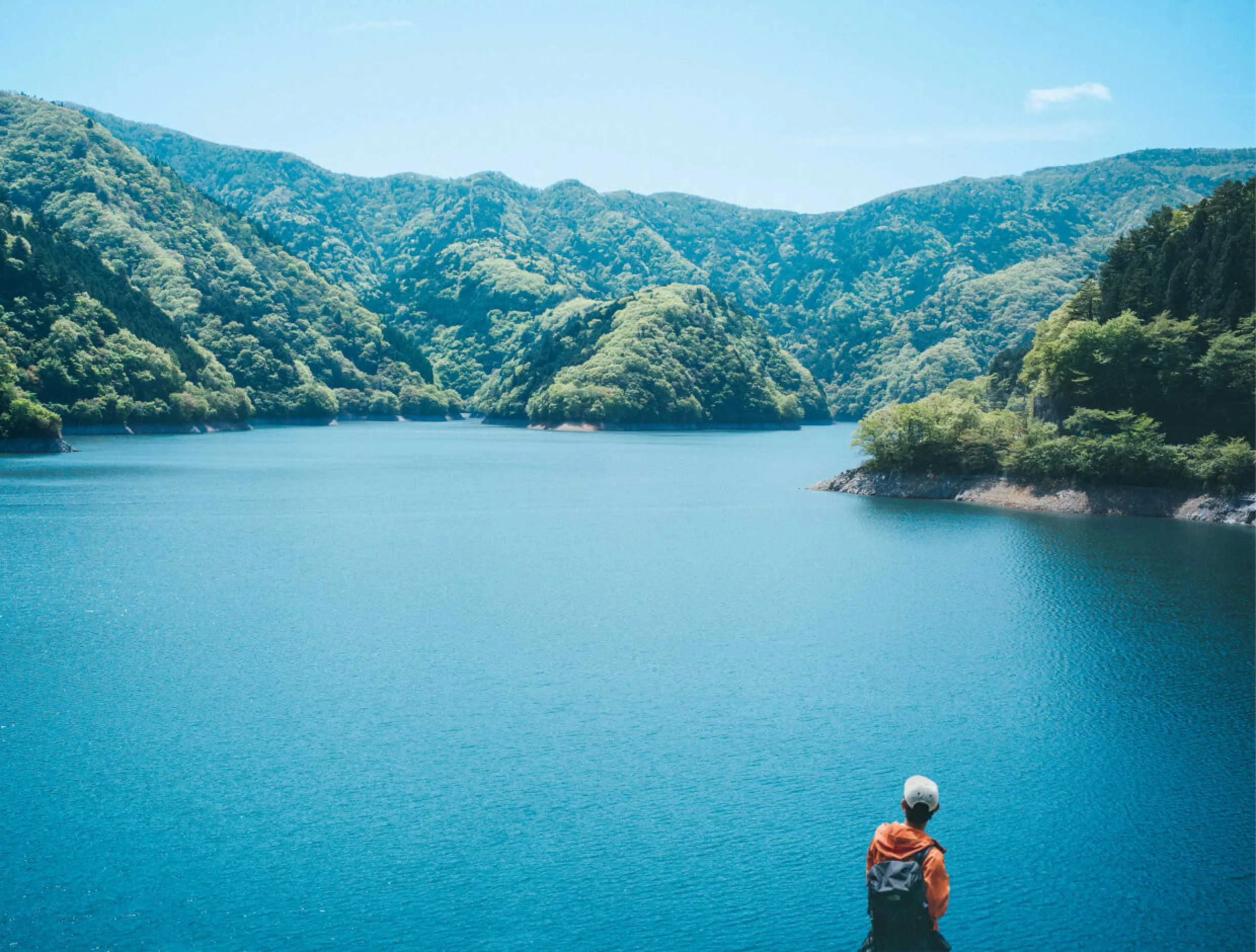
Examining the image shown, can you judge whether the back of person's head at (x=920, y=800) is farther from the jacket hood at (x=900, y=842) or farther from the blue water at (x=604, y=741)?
the blue water at (x=604, y=741)

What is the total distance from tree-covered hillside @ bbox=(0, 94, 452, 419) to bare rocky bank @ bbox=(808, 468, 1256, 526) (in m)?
84.8

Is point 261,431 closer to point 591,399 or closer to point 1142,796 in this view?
point 591,399

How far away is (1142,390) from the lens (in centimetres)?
5722

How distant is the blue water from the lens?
12.9 metres

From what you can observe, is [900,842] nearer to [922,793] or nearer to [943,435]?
[922,793]

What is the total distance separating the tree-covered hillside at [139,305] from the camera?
109500mm

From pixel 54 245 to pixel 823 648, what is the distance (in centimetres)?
12612

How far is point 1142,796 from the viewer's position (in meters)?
16.7

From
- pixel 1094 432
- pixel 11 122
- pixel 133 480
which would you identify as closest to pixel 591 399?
pixel 133 480

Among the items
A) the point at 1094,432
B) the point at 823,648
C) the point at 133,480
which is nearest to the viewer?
the point at 823,648

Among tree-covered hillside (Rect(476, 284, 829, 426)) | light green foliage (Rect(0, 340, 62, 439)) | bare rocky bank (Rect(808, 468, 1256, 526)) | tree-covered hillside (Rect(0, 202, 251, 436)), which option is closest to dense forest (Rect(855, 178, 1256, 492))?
bare rocky bank (Rect(808, 468, 1256, 526))

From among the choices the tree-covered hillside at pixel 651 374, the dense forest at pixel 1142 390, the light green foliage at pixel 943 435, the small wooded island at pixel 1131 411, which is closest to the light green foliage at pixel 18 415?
the small wooded island at pixel 1131 411

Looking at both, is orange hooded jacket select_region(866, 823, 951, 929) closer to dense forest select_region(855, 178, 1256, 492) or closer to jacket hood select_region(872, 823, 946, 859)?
jacket hood select_region(872, 823, 946, 859)

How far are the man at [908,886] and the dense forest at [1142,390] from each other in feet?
167
